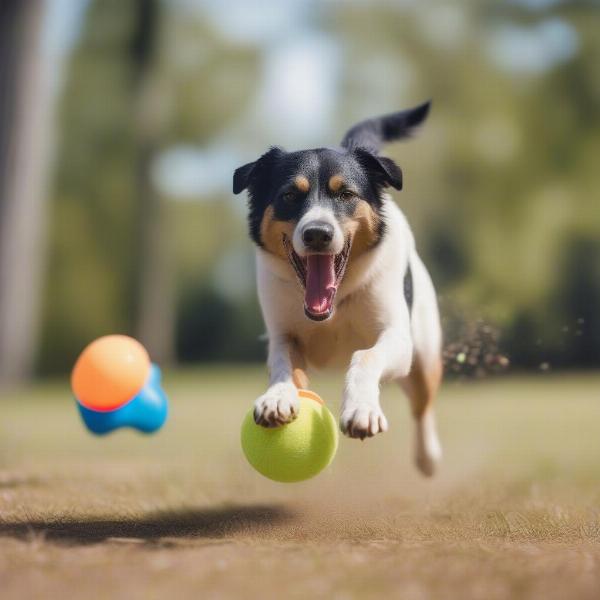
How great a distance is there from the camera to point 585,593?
9.56 feet

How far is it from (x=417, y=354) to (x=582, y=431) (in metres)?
4.05

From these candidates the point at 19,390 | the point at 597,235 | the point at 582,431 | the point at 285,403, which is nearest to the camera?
the point at 285,403

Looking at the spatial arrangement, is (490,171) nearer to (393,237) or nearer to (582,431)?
(582,431)

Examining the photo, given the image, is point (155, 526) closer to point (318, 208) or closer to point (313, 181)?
point (318, 208)

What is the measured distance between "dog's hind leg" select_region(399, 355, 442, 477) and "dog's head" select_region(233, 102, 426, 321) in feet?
4.66

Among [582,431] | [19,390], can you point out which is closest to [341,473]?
[582,431]

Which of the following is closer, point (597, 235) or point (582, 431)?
point (582, 431)

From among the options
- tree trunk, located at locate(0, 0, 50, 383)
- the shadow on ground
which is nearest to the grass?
the shadow on ground

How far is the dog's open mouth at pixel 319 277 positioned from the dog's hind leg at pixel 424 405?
1.46 meters

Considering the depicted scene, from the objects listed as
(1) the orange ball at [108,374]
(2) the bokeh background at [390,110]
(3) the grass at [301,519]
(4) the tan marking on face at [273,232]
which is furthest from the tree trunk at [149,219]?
(4) the tan marking on face at [273,232]

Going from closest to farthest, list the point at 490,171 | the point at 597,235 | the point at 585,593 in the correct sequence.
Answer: the point at 585,593 < the point at 597,235 < the point at 490,171

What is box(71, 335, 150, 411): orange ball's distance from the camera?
5797 millimetres

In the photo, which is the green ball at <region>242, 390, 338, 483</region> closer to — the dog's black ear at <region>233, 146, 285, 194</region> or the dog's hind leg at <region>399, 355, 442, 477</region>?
the dog's black ear at <region>233, 146, 285, 194</region>

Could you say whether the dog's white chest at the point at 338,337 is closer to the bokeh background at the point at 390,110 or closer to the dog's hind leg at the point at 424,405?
the dog's hind leg at the point at 424,405
